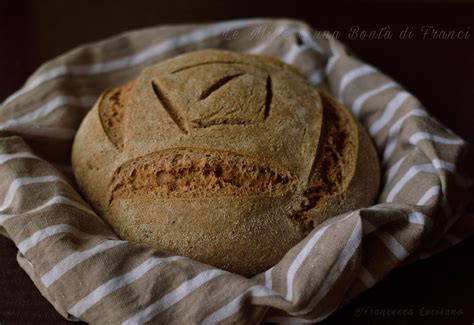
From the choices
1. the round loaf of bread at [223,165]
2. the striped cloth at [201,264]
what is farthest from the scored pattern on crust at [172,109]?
the striped cloth at [201,264]

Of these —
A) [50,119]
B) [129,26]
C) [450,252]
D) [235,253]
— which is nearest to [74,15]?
[129,26]

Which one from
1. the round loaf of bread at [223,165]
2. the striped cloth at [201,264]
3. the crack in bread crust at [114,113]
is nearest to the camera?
the striped cloth at [201,264]

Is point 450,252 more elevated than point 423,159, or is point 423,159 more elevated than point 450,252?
point 423,159

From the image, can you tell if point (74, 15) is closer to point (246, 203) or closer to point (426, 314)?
point (246, 203)

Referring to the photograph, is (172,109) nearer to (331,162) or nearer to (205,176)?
(205,176)

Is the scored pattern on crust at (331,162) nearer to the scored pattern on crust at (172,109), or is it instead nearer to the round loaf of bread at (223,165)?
the round loaf of bread at (223,165)
